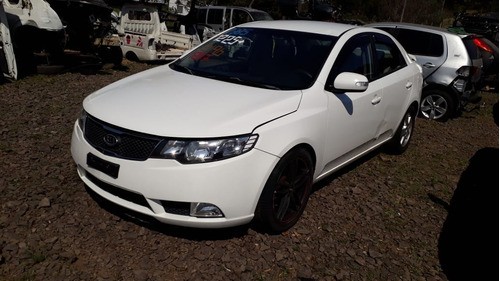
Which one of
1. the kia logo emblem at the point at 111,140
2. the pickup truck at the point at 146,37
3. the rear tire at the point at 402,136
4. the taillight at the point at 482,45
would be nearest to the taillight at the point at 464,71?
the taillight at the point at 482,45

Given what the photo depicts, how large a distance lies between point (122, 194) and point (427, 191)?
3236mm

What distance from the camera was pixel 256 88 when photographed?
3301 millimetres

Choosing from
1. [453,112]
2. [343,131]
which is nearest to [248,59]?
[343,131]

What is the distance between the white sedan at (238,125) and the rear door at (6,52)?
4.32m

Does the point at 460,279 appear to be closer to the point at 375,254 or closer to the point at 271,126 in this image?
the point at 375,254

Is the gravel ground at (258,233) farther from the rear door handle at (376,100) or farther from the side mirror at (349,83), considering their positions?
the side mirror at (349,83)

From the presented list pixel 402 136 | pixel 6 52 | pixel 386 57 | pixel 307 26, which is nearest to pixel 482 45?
pixel 402 136

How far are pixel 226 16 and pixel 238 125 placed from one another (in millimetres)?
12115

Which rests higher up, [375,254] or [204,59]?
[204,59]

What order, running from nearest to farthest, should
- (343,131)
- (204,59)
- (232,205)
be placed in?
(232,205) → (343,131) → (204,59)

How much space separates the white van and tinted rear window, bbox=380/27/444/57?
677cm

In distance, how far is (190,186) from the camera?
2631mm

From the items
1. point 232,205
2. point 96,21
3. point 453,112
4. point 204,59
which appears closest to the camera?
point 232,205

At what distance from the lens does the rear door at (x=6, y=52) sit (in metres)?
6.75
